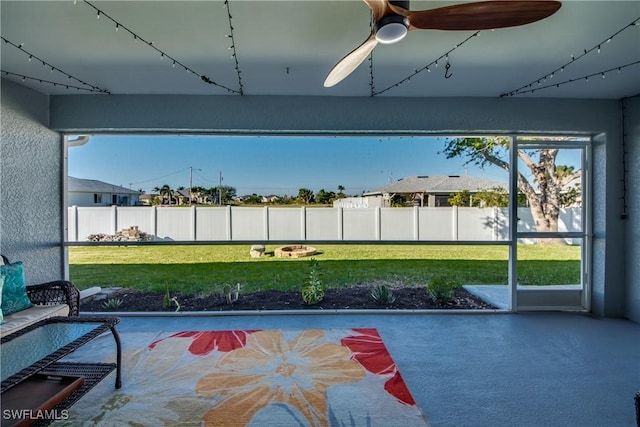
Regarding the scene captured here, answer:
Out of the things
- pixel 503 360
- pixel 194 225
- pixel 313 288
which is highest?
pixel 194 225

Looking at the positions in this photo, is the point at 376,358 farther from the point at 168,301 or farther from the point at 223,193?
the point at 223,193

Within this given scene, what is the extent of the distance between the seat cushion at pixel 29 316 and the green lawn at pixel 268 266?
1489 mm

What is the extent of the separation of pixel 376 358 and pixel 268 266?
257cm

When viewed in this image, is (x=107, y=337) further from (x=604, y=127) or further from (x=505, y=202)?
(x=604, y=127)

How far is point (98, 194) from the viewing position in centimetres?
394

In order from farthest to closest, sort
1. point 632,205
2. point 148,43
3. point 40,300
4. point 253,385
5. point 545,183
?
point 545,183, point 632,205, point 40,300, point 148,43, point 253,385

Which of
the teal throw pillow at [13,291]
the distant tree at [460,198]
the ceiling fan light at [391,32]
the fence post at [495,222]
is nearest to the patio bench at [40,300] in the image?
the teal throw pillow at [13,291]

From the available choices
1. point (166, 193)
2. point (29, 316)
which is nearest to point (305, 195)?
point (166, 193)

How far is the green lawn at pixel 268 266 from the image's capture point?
4.27 m

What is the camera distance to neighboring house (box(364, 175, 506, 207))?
410 cm

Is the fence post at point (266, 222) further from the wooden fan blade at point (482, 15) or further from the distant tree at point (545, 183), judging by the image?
the distant tree at point (545, 183)

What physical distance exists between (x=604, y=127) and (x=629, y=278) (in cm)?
182

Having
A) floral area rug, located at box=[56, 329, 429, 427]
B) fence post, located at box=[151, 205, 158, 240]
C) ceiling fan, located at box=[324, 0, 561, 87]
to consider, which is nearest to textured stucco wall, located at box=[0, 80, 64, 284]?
fence post, located at box=[151, 205, 158, 240]

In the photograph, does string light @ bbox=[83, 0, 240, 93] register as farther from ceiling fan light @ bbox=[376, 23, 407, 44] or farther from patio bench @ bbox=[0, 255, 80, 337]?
patio bench @ bbox=[0, 255, 80, 337]
